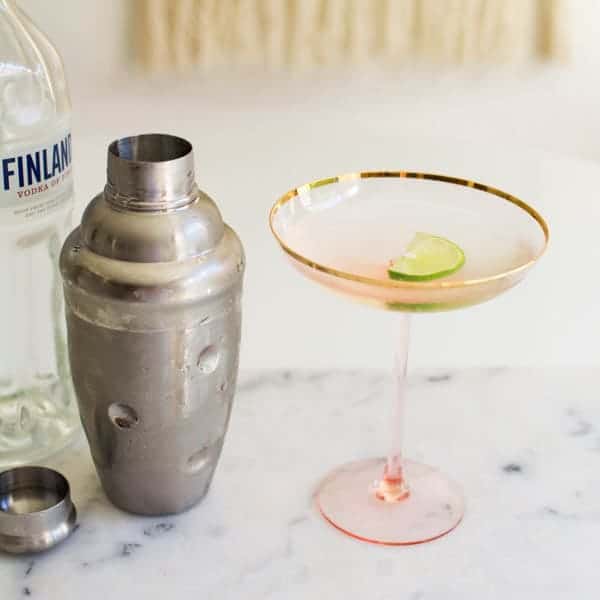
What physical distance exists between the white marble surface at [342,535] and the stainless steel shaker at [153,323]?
0.04 meters

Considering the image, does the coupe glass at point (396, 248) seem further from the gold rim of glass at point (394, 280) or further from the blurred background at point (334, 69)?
the blurred background at point (334, 69)

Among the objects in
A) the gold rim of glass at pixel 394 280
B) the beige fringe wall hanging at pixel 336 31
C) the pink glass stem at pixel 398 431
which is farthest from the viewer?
the beige fringe wall hanging at pixel 336 31

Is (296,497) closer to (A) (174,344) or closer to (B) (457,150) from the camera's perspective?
(A) (174,344)

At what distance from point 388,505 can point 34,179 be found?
0.33 metres

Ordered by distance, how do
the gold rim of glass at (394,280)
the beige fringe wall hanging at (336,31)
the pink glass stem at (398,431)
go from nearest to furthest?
the gold rim of glass at (394,280), the pink glass stem at (398,431), the beige fringe wall hanging at (336,31)

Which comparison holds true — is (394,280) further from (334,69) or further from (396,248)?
(334,69)

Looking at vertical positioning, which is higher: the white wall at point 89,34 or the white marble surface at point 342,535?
the white marble surface at point 342,535

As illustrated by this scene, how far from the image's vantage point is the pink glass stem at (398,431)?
77cm

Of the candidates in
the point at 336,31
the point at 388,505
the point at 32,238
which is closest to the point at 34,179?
the point at 32,238

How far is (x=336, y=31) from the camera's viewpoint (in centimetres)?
231

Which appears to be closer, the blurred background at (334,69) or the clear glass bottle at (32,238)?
the clear glass bottle at (32,238)

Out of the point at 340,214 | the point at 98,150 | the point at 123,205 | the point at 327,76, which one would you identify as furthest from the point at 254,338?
the point at 327,76

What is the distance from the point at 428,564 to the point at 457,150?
1.03 meters

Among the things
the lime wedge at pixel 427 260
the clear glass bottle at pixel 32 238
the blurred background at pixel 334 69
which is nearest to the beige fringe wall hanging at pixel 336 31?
the blurred background at pixel 334 69
